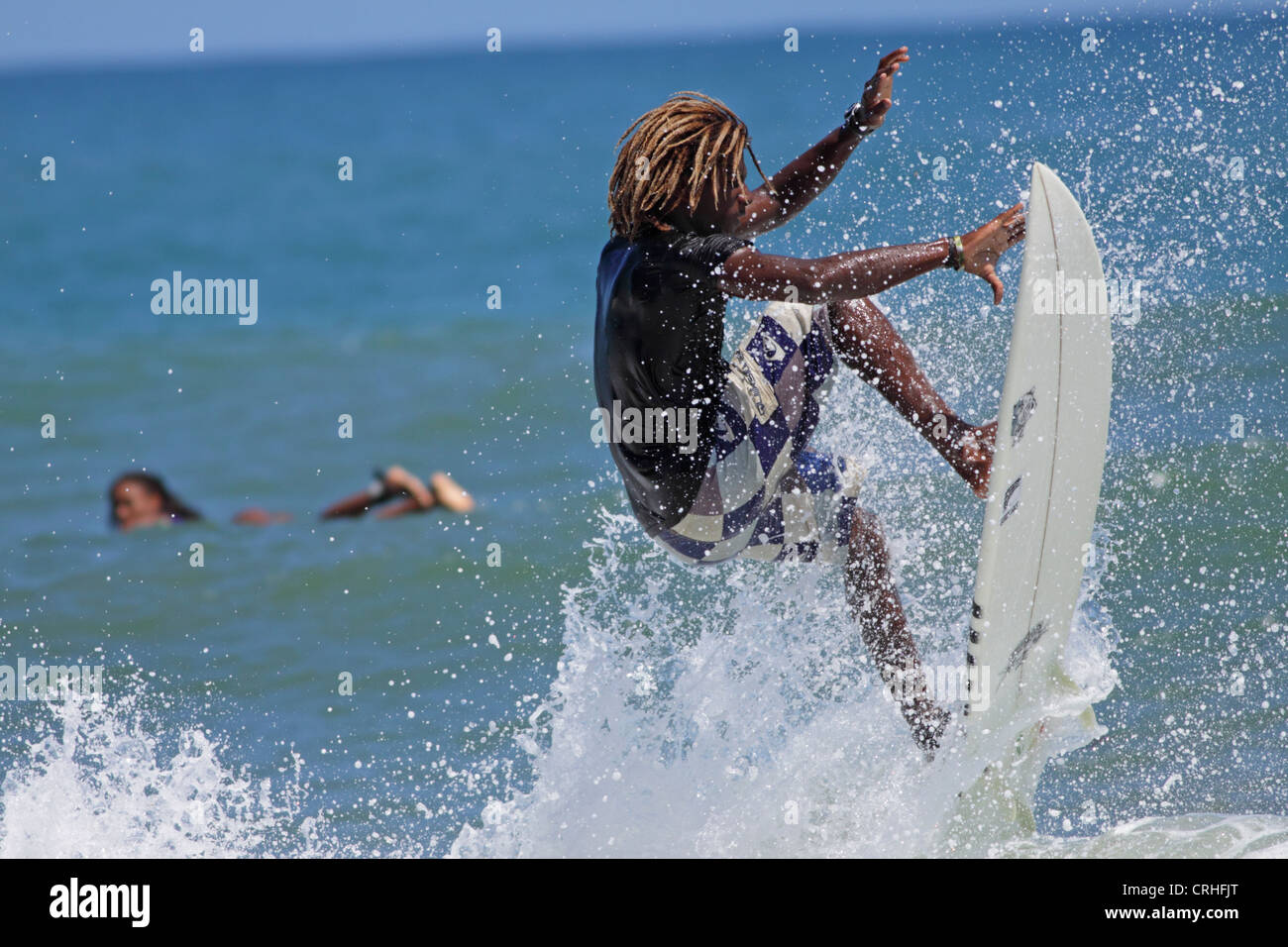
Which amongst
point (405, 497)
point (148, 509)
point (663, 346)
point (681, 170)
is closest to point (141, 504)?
point (148, 509)

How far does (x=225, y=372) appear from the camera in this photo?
14281 millimetres

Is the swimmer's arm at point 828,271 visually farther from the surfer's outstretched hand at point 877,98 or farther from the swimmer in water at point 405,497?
the swimmer in water at point 405,497

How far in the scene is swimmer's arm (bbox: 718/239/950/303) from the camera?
3.61 metres

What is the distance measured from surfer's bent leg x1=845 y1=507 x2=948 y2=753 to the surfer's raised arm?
0.84 meters

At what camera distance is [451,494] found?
29.8ft

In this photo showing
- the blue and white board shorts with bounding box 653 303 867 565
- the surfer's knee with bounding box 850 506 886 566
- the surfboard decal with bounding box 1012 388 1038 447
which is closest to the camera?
the surfboard decal with bounding box 1012 388 1038 447

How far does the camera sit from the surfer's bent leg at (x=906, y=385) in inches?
154

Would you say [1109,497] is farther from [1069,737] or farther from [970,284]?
[1069,737]

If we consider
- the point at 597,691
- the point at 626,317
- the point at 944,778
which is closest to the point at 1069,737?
the point at 944,778

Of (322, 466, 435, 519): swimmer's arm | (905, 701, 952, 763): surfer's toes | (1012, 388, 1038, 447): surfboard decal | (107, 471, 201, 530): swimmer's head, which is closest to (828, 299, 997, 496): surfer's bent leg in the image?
(1012, 388, 1038, 447): surfboard decal

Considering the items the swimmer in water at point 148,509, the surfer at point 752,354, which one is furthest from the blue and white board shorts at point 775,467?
the swimmer in water at point 148,509

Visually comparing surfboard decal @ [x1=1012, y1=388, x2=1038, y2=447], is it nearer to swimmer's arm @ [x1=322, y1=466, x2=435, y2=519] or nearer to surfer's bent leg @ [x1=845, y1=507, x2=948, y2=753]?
surfer's bent leg @ [x1=845, y1=507, x2=948, y2=753]

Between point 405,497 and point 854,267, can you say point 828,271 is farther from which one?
point 405,497

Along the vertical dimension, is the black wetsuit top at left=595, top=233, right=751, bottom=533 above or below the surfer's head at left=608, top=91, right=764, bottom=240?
below
